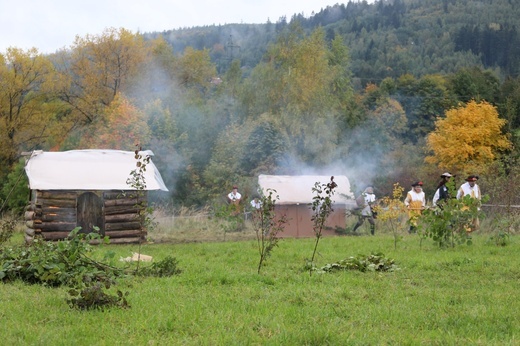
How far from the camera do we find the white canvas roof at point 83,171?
19359 millimetres

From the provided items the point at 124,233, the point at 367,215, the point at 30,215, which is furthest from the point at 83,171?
the point at 367,215

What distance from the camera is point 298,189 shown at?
25078 millimetres

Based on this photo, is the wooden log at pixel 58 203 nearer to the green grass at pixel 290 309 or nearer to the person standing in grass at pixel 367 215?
the green grass at pixel 290 309

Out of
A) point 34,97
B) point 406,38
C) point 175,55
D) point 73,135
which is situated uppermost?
point 406,38

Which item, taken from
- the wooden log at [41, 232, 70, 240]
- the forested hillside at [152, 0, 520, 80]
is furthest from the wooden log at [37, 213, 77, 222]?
the forested hillside at [152, 0, 520, 80]

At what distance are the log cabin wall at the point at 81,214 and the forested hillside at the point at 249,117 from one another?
325 inches

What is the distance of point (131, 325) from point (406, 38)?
118324 millimetres

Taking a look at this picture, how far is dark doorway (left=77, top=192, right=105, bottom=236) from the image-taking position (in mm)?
20042

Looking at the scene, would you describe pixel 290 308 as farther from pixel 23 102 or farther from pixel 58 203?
pixel 23 102

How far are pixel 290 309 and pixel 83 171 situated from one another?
45.7 ft

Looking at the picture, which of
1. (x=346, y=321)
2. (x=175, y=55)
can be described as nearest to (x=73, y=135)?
(x=175, y=55)

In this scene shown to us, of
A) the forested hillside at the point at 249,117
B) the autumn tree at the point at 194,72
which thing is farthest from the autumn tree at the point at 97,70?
the autumn tree at the point at 194,72

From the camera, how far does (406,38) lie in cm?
11875

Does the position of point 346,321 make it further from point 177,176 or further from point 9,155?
point 9,155
